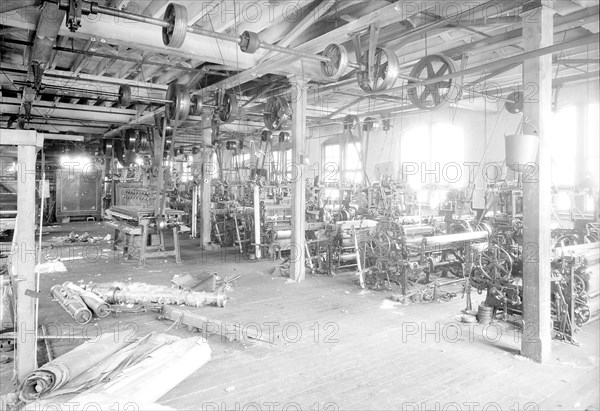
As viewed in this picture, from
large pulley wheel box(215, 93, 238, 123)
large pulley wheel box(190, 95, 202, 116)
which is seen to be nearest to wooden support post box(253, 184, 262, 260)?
large pulley wheel box(215, 93, 238, 123)

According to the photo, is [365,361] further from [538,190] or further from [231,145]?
[231,145]

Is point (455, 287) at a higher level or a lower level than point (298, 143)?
lower

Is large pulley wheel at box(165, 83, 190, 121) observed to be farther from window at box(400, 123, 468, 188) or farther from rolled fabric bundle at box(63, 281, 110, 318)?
window at box(400, 123, 468, 188)

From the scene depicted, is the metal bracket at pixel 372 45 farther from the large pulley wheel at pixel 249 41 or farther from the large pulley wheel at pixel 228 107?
the large pulley wheel at pixel 228 107

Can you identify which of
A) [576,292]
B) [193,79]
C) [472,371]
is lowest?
[472,371]

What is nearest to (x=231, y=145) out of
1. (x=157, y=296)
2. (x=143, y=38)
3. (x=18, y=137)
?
(x=143, y=38)

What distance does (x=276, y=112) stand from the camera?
7199 mm

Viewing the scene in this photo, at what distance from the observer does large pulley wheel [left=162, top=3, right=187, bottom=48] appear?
3.44 metres

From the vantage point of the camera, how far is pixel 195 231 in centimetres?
1077

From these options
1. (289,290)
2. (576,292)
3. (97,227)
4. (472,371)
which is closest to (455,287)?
(576,292)

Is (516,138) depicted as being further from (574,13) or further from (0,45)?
(0,45)

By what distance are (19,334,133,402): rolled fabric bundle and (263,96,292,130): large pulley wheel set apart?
477 centimetres

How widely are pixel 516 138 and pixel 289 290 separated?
11.5ft

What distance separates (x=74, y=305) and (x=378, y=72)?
4.07 m
